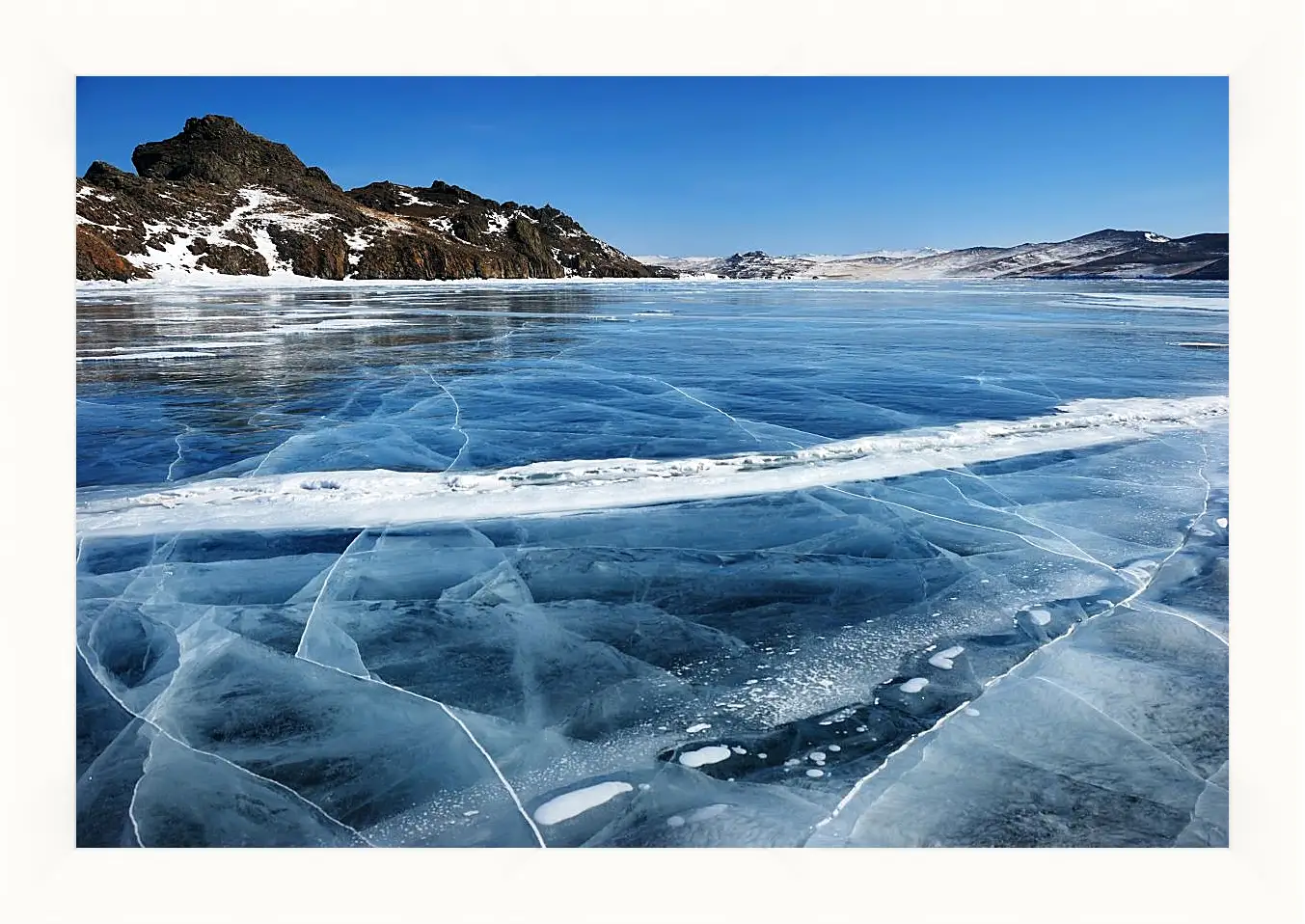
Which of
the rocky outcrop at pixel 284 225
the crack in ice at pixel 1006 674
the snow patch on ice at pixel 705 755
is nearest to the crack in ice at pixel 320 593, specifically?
the snow patch on ice at pixel 705 755

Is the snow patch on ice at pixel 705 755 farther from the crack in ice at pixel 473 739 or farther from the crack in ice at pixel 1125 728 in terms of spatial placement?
the crack in ice at pixel 1125 728

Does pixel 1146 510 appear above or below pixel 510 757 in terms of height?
above

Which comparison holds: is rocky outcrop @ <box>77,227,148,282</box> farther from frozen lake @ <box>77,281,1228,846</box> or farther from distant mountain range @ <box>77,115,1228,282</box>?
frozen lake @ <box>77,281,1228,846</box>

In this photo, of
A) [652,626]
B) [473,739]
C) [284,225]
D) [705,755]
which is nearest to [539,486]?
[652,626]

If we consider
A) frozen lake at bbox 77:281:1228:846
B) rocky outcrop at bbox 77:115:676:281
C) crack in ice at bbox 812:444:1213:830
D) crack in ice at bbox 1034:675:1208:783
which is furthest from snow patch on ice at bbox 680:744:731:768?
rocky outcrop at bbox 77:115:676:281
